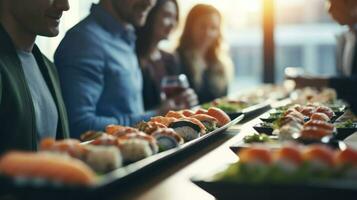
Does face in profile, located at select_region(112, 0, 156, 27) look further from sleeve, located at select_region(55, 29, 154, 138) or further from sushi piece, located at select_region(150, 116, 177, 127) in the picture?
sushi piece, located at select_region(150, 116, 177, 127)

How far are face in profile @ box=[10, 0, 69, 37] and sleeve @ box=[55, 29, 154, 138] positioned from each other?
0.70 m

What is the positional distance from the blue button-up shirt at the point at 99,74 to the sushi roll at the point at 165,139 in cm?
136

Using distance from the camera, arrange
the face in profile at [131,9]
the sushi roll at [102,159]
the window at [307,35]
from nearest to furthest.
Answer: the sushi roll at [102,159] → the face in profile at [131,9] → the window at [307,35]

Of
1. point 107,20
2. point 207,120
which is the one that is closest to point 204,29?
point 107,20

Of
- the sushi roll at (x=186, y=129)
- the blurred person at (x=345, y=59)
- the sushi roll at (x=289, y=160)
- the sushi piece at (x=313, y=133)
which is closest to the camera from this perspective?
the sushi roll at (x=289, y=160)

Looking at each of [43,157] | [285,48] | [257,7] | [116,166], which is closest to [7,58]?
[116,166]

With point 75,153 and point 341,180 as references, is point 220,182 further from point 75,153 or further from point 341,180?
point 75,153

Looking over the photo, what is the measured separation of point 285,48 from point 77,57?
357 inches

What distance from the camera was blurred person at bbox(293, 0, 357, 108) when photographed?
385 cm

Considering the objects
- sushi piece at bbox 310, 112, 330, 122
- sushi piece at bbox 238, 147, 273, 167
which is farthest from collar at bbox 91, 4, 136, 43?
sushi piece at bbox 238, 147, 273, 167

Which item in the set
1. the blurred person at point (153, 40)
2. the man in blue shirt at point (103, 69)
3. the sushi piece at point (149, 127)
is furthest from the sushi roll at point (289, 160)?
the blurred person at point (153, 40)

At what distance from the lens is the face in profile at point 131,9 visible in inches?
145

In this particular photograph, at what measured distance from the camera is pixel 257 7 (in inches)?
295

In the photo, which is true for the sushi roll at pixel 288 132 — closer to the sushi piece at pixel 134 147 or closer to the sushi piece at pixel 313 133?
the sushi piece at pixel 313 133
